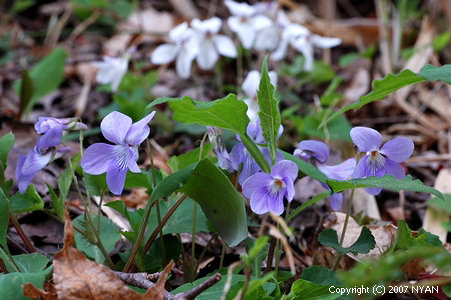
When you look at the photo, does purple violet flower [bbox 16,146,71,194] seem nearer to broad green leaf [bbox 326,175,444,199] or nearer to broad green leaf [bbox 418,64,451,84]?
broad green leaf [bbox 326,175,444,199]

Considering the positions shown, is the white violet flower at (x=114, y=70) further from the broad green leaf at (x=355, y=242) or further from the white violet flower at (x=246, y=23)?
the broad green leaf at (x=355, y=242)

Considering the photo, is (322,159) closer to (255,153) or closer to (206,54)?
(255,153)

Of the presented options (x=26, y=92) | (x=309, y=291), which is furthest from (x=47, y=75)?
(x=309, y=291)

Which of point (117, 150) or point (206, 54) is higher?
point (117, 150)

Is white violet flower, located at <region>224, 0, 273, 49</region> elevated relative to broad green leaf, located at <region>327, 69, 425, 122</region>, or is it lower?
lower

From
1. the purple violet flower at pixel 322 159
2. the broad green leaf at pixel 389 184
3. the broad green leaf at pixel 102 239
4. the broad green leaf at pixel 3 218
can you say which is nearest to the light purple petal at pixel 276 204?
the broad green leaf at pixel 389 184

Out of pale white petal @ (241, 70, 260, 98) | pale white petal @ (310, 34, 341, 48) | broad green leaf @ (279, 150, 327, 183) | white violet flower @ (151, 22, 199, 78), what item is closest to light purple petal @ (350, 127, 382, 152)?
broad green leaf @ (279, 150, 327, 183)
